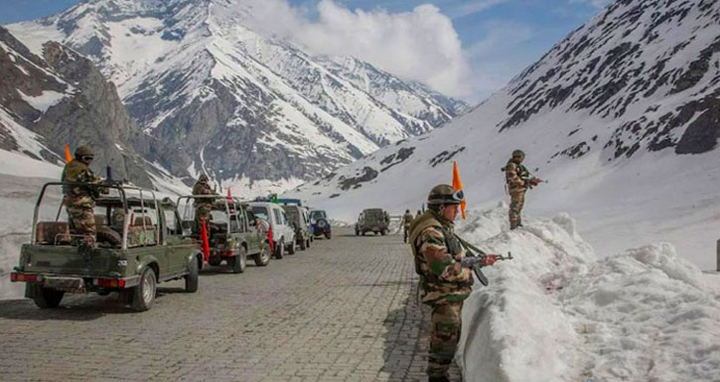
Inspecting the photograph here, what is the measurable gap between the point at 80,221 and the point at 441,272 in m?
7.30

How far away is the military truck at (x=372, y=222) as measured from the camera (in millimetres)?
45938

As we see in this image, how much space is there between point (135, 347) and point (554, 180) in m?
81.6

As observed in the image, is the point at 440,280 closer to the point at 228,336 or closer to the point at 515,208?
the point at 228,336

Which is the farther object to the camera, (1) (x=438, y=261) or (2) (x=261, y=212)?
(2) (x=261, y=212)

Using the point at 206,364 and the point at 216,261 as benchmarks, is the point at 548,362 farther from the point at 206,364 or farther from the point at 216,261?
the point at 216,261

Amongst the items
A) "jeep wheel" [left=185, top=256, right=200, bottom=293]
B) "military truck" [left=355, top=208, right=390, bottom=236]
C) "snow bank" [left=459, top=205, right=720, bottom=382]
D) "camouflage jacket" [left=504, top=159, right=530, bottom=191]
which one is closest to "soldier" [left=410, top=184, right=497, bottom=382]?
"snow bank" [left=459, top=205, right=720, bottom=382]

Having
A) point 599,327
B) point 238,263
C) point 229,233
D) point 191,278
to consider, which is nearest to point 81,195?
point 191,278

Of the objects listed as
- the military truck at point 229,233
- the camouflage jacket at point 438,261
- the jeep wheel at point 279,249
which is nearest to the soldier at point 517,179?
the military truck at point 229,233

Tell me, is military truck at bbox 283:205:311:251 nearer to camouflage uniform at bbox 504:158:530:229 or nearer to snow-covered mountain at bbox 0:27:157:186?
camouflage uniform at bbox 504:158:530:229

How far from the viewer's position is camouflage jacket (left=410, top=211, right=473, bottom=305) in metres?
5.56

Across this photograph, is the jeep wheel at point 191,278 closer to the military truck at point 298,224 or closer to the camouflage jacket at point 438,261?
the camouflage jacket at point 438,261

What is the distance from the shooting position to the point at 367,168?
162 metres

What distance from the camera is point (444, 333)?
5.71 meters

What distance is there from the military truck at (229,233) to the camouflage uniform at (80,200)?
5285 mm
